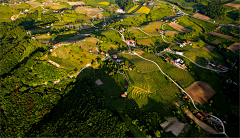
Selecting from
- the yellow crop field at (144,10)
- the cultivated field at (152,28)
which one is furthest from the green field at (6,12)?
the yellow crop field at (144,10)

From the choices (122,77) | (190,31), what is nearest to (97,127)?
(122,77)

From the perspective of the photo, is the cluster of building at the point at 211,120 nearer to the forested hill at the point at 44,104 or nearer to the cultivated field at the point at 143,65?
the forested hill at the point at 44,104

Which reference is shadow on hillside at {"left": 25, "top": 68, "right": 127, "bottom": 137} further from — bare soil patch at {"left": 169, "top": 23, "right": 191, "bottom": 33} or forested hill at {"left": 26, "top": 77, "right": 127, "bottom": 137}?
bare soil patch at {"left": 169, "top": 23, "right": 191, "bottom": 33}

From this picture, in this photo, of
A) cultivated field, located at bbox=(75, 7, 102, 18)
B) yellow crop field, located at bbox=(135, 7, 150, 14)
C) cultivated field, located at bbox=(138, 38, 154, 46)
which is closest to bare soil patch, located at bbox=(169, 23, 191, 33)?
cultivated field, located at bbox=(138, 38, 154, 46)

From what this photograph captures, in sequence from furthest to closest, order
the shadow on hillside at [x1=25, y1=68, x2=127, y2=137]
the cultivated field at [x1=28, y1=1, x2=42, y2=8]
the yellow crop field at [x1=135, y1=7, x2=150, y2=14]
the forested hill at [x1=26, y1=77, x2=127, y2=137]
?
1. the cultivated field at [x1=28, y1=1, x2=42, y2=8]
2. the yellow crop field at [x1=135, y1=7, x2=150, y2=14]
3. the shadow on hillside at [x1=25, y1=68, x2=127, y2=137]
4. the forested hill at [x1=26, y1=77, x2=127, y2=137]

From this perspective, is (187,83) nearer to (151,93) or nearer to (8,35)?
(151,93)
